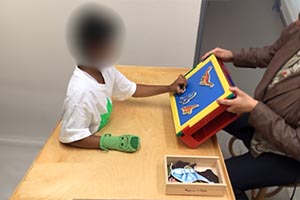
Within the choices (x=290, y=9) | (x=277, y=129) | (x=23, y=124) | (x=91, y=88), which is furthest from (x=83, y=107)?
(x=290, y=9)

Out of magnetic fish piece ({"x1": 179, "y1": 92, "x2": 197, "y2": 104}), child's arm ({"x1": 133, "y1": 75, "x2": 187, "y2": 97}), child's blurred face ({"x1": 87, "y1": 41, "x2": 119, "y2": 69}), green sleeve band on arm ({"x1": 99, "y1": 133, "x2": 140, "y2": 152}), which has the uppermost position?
child's arm ({"x1": 133, "y1": 75, "x2": 187, "y2": 97})

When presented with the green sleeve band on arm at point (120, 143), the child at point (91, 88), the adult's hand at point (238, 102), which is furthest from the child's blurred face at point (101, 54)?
the adult's hand at point (238, 102)

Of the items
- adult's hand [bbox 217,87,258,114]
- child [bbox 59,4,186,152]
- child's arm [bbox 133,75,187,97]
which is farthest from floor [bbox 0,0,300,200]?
adult's hand [bbox 217,87,258,114]

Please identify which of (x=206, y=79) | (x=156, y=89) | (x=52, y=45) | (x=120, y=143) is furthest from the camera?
(x=52, y=45)

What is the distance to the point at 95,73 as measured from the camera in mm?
1101

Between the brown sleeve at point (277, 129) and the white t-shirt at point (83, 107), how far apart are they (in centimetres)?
43

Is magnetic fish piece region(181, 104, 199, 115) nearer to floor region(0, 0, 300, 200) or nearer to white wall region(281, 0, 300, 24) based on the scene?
floor region(0, 0, 300, 200)

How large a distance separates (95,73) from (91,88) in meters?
0.05

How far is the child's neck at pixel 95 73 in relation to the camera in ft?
3.54

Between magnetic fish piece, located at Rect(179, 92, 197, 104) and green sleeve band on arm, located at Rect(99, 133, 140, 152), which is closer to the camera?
green sleeve band on arm, located at Rect(99, 133, 140, 152)

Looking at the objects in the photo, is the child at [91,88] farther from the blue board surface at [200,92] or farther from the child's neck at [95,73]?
the blue board surface at [200,92]

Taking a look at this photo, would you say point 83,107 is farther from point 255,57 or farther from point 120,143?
point 255,57

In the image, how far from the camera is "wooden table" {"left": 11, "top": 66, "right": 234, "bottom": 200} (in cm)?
94

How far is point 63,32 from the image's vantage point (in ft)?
5.38
